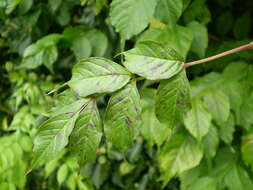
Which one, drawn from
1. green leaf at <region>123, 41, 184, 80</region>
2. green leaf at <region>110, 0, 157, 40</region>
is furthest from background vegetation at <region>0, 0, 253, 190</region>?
green leaf at <region>123, 41, 184, 80</region>

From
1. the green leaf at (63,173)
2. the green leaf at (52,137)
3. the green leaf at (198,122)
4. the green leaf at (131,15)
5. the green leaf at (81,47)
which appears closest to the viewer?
the green leaf at (52,137)

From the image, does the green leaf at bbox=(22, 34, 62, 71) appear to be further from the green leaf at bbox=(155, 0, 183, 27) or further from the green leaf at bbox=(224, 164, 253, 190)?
the green leaf at bbox=(224, 164, 253, 190)

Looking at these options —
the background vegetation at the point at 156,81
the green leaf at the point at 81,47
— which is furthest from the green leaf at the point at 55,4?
the green leaf at the point at 81,47

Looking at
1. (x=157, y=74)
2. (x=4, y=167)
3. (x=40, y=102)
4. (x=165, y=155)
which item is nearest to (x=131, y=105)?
(x=157, y=74)

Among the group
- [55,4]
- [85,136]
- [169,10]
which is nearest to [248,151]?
[169,10]

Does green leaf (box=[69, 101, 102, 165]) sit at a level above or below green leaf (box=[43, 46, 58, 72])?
above

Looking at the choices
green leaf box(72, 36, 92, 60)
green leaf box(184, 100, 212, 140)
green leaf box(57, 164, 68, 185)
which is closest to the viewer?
green leaf box(184, 100, 212, 140)

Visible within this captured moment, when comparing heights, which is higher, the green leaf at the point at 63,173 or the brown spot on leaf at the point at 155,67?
the brown spot on leaf at the point at 155,67

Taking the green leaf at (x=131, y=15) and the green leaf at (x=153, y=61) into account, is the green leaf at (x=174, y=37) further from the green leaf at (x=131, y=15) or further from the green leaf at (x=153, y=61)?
the green leaf at (x=153, y=61)
